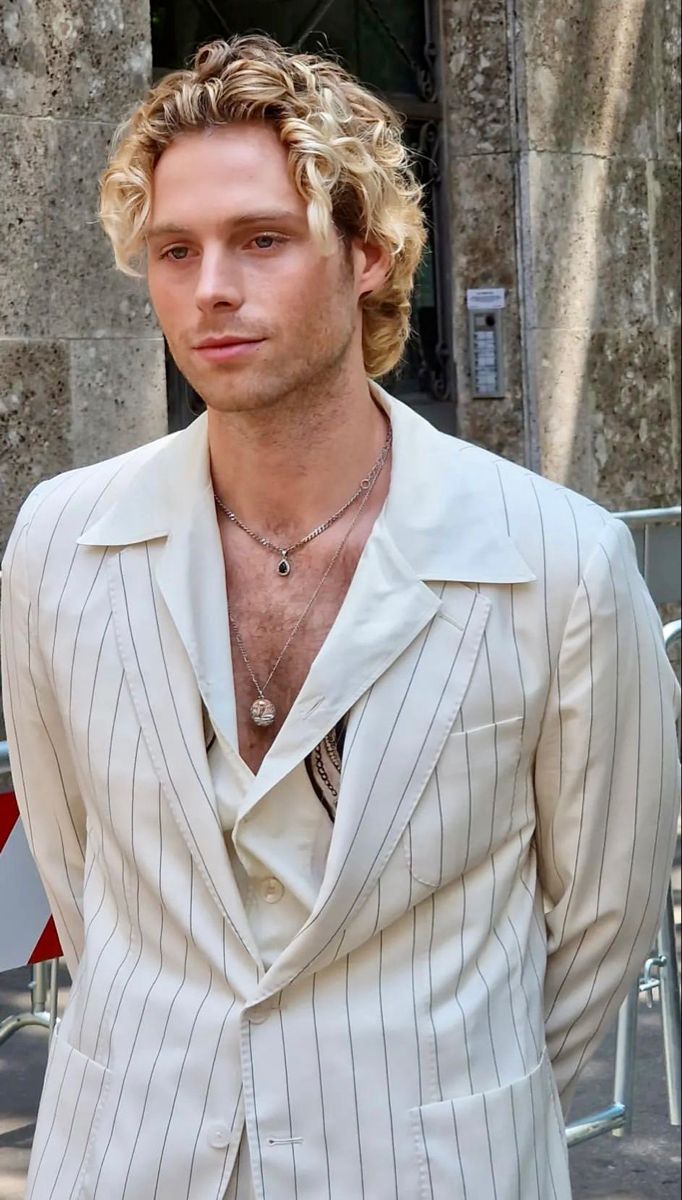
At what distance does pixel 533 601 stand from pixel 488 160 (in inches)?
235

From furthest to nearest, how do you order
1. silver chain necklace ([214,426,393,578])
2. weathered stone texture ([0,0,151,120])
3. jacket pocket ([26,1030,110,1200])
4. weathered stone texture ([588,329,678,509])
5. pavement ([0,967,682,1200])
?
weathered stone texture ([588,329,678,509]) < weathered stone texture ([0,0,151,120]) < pavement ([0,967,682,1200]) < silver chain necklace ([214,426,393,578]) < jacket pocket ([26,1030,110,1200])

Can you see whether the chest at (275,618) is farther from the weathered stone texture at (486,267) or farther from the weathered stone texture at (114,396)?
the weathered stone texture at (486,267)

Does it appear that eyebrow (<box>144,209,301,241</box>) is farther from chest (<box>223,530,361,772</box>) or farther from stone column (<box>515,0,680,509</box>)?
stone column (<box>515,0,680,509</box>)

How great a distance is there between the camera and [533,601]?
220cm

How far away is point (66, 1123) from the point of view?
2.22 m

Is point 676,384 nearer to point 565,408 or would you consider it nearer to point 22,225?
point 565,408

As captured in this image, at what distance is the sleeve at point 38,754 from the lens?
2.33 meters

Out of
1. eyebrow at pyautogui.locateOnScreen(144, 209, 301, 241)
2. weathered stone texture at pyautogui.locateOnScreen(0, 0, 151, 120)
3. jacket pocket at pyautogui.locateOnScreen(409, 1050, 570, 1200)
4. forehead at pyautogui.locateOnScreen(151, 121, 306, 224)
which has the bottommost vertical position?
jacket pocket at pyautogui.locateOnScreen(409, 1050, 570, 1200)

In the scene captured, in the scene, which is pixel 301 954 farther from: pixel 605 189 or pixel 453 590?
pixel 605 189

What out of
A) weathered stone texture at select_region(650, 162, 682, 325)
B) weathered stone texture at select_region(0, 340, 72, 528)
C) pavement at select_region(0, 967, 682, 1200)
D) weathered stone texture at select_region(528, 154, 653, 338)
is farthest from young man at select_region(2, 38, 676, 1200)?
weathered stone texture at select_region(650, 162, 682, 325)

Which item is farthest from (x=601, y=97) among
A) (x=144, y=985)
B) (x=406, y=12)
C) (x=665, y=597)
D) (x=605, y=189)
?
(x=144, y=985)

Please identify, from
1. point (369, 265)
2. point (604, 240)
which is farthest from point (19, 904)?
point (604, 240)

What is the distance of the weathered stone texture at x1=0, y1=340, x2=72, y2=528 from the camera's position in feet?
19.9

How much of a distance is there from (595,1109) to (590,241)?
14.6ft
